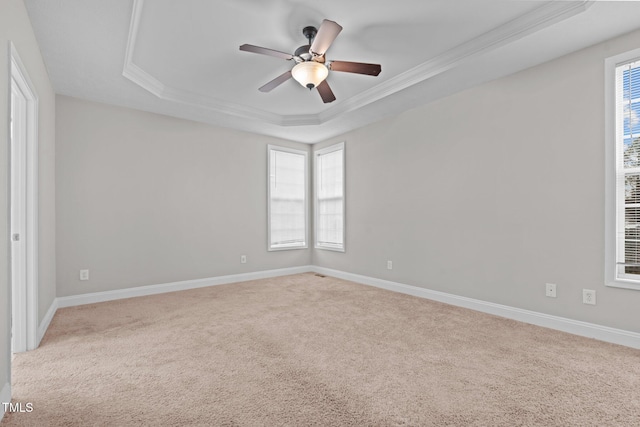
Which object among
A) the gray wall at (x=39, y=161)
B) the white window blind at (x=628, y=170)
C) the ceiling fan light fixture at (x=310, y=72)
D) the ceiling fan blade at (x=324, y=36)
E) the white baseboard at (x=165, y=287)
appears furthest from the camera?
the white baseboard at (x=165, y=287)

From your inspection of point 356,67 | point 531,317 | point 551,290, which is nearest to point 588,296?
point 551,290

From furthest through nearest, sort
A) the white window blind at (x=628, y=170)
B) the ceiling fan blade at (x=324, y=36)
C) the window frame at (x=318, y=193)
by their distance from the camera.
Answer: the window frame at (x=318, y=193) → the white window blind at (x=628, y=170) → the ceiling fan blade at (x=324, y=36)

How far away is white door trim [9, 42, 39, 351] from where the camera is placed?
96.5 inches

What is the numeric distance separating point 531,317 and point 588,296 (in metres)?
0.51

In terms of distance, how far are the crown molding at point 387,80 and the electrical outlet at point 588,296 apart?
7.21 feet

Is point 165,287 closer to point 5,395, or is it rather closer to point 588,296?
point 5,395

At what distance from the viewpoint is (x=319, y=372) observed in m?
2.11

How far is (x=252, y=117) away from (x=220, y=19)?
81.8 inches

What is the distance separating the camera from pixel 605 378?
204 centimetres

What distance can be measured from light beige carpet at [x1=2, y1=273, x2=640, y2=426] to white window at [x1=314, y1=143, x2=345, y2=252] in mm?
2242

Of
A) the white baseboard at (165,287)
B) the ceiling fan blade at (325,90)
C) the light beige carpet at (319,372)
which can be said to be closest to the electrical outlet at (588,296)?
the light beige carpet at (319,372)

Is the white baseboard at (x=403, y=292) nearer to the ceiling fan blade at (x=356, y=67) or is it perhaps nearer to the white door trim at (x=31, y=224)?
the white door trim at (x=31, y=224)

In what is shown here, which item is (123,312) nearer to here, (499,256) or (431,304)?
(431,304)

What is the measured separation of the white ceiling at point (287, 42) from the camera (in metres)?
2.39
